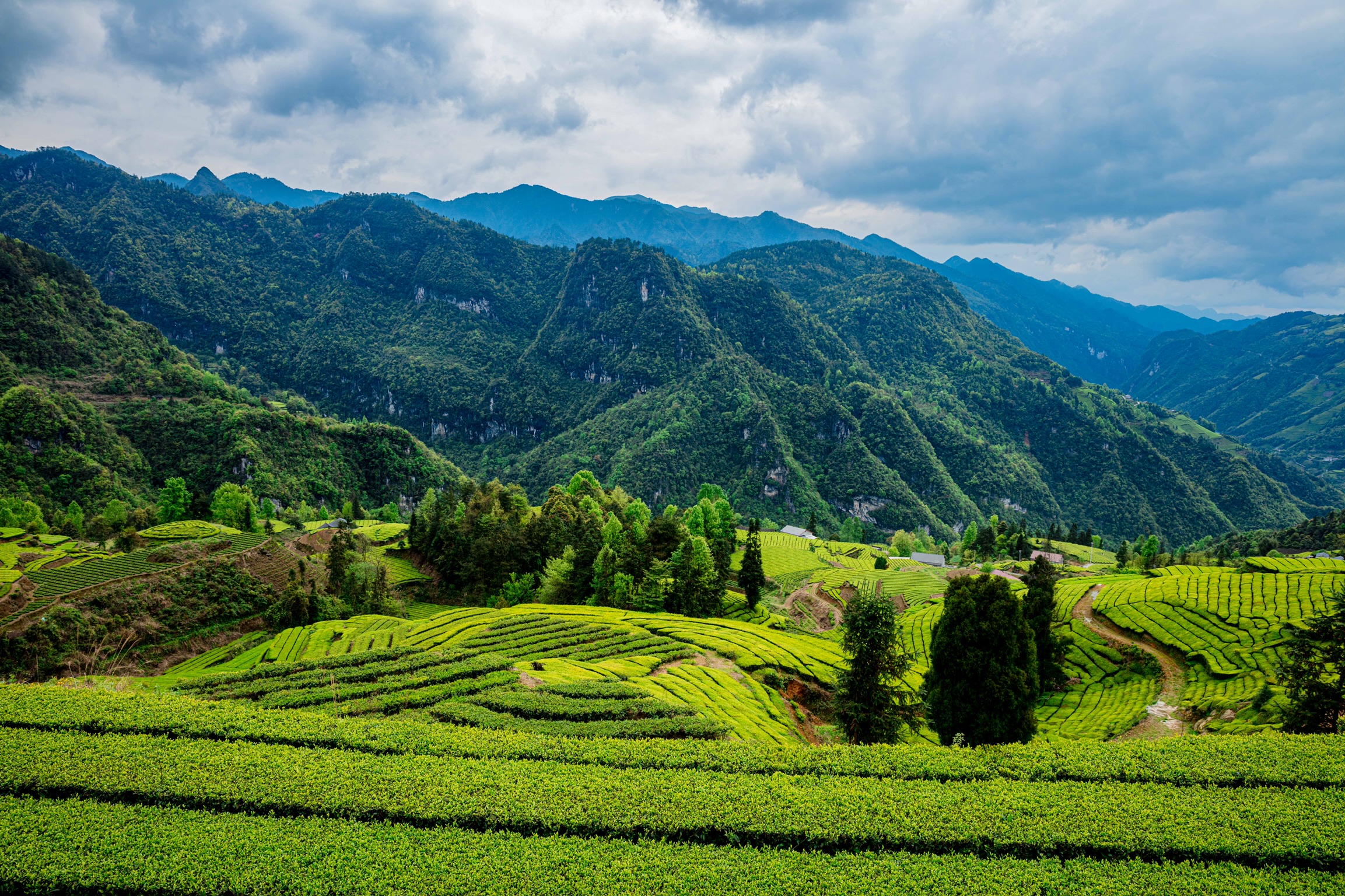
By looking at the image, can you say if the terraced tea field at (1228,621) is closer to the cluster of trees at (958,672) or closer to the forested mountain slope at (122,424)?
the cluster of trees at (958,672)

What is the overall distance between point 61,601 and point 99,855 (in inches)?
1519

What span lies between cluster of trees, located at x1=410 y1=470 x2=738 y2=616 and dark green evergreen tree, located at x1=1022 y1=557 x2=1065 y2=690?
→ 2692cm

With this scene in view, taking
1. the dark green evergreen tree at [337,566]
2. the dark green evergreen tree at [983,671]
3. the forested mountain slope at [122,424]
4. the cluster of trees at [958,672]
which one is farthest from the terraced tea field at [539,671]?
the forested mountain slope at [122,424]

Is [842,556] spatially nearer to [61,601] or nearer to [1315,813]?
[1315,813]

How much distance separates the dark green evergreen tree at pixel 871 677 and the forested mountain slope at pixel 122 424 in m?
126

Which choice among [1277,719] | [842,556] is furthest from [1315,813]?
[842,556]

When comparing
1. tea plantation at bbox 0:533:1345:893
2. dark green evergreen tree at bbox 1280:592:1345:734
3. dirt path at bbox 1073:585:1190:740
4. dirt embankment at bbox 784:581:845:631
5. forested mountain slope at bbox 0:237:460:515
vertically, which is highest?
forested mountain slope at bbox 0:237:460:515

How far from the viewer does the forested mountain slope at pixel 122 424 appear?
99438 mm

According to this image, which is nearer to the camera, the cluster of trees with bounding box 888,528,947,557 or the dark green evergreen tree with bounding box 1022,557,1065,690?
the dark green evergreen tree with bounding box 1022,557,1065,690

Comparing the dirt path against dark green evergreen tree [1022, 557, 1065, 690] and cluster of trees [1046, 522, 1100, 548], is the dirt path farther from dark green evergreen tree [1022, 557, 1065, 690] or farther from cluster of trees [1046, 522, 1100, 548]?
cluster of trees [1046, 522, 1100, 548]

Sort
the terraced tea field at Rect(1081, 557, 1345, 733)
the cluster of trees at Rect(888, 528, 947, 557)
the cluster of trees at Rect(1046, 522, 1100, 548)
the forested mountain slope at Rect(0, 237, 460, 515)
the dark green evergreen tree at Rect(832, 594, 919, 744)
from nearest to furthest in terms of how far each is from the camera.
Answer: the dark green evergreen tree at Rect(832, 594, 919, 744) < the terraced tea field at Rect(1081, 557, 1345, 733) < the forested mountain slope at Rect(0, 237, 460, 515) < the cluster of trees at Rect(888, 528, 947, 557) < the cluster of trees at Rect(1046, 522, 1100, 548)

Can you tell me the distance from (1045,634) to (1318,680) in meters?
17.5

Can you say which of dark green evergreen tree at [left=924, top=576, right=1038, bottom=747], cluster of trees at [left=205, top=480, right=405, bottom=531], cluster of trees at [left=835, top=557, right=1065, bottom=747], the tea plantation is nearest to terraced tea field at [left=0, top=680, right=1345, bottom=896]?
the tea plantation

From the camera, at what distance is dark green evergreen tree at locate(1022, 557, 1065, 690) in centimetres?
4078
